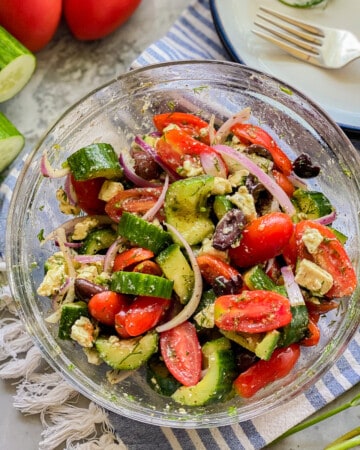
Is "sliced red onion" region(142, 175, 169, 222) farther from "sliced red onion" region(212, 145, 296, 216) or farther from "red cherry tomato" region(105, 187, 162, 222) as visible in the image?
"sliced red onion" region(212, 145, 296, 216)

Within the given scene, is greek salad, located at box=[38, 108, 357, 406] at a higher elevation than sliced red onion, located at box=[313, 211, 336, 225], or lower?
higher

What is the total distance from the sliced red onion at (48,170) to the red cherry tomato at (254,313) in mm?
640

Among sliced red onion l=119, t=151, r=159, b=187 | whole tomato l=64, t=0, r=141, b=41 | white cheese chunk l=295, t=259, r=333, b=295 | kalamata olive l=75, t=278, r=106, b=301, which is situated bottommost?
white cheese chunk l=295, t=259, r=333, b=295

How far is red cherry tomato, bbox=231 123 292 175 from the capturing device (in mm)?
2139

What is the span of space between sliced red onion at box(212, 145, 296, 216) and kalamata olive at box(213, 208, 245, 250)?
17cm

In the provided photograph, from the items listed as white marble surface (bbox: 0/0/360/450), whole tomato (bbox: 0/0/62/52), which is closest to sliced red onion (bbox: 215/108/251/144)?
white marble surface (bbox: 0/0/360/450)

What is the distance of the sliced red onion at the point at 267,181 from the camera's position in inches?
80.7

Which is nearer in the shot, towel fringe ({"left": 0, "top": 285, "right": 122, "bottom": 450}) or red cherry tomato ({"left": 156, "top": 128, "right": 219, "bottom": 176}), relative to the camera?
red cherry tomato ({"left": 156, "top": 128, "right": 219, "bottom": 176})

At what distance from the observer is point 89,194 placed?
2154mm

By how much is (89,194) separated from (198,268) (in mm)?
441

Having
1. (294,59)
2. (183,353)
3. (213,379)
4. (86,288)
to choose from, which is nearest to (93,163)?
(86,288)

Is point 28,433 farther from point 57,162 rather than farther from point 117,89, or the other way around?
point 117,89

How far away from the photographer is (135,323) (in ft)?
6.27

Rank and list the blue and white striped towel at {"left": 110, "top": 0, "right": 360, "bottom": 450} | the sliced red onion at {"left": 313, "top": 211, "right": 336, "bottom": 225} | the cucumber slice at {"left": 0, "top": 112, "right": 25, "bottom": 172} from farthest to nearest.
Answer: the cucumber slice at {"left": 0, "top": 112, "right": 25, "bottom": 172}
the blue and white striped towel at {"left": 110, "top": 0, "right": 360, "bottom": 450}
the sliced red onion at {"left": 313, "top": 211, "right": 336, "bottom": 225}
